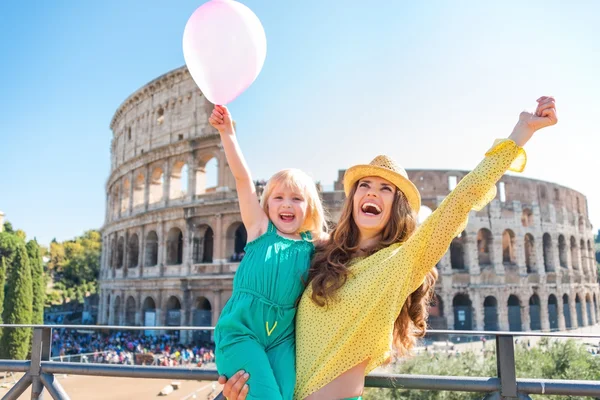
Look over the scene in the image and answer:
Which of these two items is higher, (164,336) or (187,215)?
(187,215)

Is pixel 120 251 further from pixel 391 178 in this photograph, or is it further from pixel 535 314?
pixel 391 178

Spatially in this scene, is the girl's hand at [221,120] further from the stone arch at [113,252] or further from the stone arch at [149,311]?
the stone arch at [113,252]

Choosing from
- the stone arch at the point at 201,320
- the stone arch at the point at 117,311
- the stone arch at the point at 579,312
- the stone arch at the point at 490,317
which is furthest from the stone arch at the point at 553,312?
the stone arch at the point at 117,311

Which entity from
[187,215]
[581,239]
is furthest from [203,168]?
[581,239]

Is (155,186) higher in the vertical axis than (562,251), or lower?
higher

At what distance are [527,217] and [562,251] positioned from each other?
438cm

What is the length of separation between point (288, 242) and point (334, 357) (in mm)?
585

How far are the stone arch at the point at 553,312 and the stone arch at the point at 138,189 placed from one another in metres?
24.7

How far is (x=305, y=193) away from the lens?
2207mm

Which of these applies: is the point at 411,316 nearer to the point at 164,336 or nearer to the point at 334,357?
the point at 334,357

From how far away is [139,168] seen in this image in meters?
24.9

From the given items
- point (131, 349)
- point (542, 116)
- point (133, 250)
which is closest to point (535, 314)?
point (131, 349)

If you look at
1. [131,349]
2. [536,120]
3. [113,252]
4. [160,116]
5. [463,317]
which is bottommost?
[131,349]

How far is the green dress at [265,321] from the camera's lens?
1.71m
